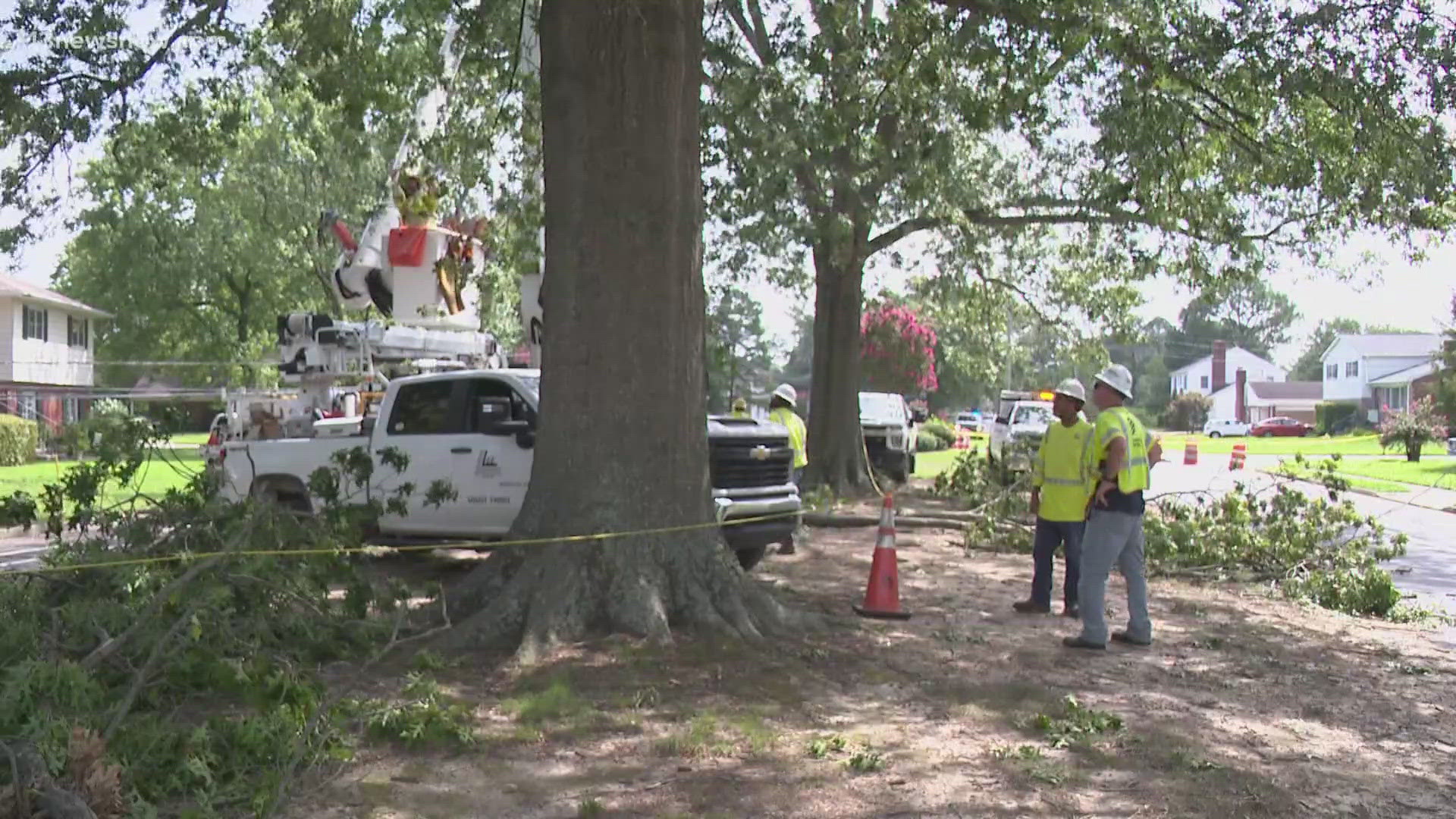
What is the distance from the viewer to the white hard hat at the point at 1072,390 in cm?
876

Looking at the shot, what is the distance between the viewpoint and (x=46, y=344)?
144 feet

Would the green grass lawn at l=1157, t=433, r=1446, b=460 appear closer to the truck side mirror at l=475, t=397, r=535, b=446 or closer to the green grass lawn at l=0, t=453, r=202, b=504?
the green grass lawn at l=0, t=453, r=202, b=504

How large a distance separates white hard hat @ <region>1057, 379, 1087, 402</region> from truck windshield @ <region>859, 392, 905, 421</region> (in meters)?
14.4

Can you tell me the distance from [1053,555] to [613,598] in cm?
370

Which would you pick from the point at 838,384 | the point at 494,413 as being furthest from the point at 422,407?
the point at 838,384

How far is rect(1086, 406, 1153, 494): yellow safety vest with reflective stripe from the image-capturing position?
312 inches

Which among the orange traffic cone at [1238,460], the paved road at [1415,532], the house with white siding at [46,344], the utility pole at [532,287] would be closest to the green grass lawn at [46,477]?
the utility pole at [532,287]

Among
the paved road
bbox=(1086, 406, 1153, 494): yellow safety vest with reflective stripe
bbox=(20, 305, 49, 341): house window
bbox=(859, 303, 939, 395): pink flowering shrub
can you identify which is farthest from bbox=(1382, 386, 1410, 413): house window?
bbox=(1086, 406, 1153, 494): yellow safety vest with reflective stripe

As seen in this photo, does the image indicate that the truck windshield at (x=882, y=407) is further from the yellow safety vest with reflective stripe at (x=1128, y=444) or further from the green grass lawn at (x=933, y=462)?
the yellow safety vest with reflective stripe at (x=1128, y=444)

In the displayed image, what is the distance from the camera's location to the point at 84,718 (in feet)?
15.8

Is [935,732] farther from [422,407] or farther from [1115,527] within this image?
[422,407]

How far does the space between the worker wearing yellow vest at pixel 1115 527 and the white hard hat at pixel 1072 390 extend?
1.62 feet

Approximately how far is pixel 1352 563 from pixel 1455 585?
56.2 inches

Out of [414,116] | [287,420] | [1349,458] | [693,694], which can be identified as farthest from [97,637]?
[1349,458]
